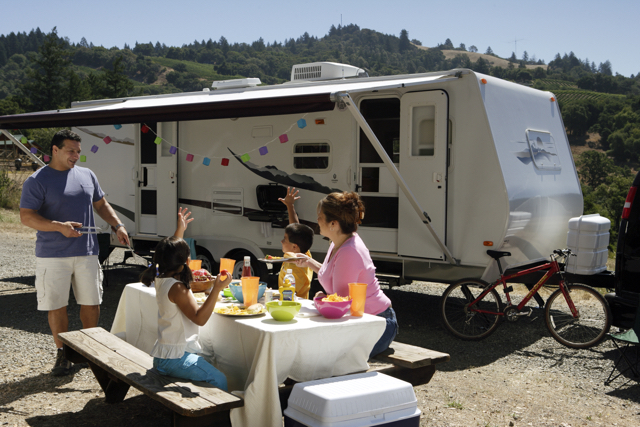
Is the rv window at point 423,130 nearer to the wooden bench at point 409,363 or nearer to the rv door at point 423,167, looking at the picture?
the rv door at point 423,167

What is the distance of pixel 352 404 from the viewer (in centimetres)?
266

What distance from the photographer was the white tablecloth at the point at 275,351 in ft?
9.25

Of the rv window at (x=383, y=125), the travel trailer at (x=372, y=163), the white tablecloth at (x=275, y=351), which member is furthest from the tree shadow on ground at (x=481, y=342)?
the white tablecloth at (x=275, y=351)

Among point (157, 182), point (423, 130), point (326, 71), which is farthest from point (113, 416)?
point (326, 71)

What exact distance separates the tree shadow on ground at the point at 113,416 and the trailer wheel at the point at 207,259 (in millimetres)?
3531

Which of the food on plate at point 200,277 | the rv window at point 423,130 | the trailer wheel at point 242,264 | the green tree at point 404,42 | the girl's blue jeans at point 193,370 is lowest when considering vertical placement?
the trailer wheel at point 242,264

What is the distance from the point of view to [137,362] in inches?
130

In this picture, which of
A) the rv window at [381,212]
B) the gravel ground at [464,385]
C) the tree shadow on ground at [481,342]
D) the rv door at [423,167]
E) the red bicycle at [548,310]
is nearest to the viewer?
the gravel ground at [464,385]

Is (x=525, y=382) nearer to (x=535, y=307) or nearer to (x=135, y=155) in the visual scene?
(x=535, y=307)

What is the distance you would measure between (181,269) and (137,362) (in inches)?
25.0

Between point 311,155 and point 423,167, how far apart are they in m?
1.34

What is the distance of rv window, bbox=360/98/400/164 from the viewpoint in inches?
241

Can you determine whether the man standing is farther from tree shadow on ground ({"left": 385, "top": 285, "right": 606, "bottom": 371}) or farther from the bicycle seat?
the bicycle seat

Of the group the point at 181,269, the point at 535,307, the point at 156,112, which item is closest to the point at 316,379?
the point at 181,269
